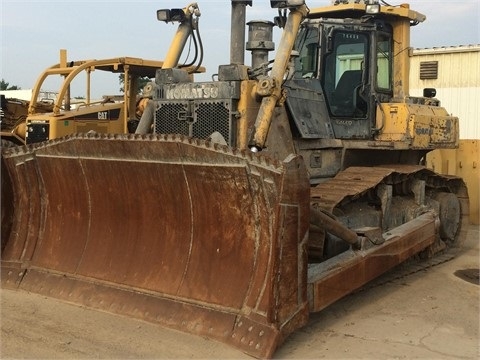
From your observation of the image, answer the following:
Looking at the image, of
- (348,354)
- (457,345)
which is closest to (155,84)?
(348,354)

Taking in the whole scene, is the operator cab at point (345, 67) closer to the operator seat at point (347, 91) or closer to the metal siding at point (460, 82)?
the operator seat at point (347, 91)

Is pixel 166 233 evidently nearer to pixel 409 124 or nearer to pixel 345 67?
pixel 345 67

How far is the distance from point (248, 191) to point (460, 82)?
15006 mm

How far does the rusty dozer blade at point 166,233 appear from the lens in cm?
A: 431

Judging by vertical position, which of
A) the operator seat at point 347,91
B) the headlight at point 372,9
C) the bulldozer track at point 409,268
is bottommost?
the bulldozer track at point 409,268

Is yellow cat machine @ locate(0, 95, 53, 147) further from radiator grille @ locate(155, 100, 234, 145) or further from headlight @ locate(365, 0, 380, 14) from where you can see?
headlight @ locate(365, 0, 380, 14)

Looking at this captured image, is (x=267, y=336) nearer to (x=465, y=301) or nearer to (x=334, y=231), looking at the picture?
(x=334, y=231)

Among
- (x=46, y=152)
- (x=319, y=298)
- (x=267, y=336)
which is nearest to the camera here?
(x=267, y=336)

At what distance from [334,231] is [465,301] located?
1844 mm

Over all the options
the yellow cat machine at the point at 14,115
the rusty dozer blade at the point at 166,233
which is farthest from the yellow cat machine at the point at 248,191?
the yellow cat machine at the point at 14,115

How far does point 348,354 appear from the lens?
439cm

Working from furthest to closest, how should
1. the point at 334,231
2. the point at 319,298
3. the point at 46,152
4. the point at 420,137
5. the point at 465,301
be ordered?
the point at 420,137 < the point at 465,301 < the point at 46,152 < the point at 334,231 < the point at 319,298

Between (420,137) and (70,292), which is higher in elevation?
(420,137)

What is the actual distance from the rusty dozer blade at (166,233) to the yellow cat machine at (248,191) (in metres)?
0.01
